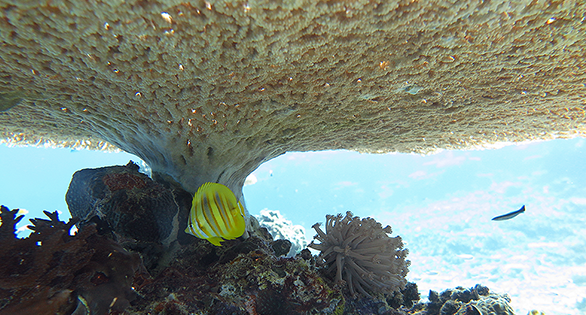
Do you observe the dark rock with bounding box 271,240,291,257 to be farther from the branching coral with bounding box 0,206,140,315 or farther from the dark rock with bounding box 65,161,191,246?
the branching coral with bounding box 0,206,140,315

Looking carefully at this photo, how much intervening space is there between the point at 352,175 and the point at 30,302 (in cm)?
8570

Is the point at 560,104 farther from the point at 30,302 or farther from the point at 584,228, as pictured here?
the point at 584,228

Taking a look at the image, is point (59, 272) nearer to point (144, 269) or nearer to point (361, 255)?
point (144, 269)

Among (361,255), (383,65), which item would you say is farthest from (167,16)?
(361,255)

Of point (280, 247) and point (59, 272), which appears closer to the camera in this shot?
point (59, 272)

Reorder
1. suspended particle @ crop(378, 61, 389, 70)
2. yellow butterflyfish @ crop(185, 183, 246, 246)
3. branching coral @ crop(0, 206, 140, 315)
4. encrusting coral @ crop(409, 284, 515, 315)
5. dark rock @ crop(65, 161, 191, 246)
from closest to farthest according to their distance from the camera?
branching coral @ crop(0, 206, 140, 315) → yellow butterflyfish @ crop(185, 183, 246, 246) → suspended particle @ crop(378, 61, 389, 70) → dark rock @ crop(65, 161, 191, 246) → encrusting coral @ crop(409, 284, 515, 315)

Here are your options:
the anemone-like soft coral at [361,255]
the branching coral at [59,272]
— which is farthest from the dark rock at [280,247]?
the branching coral at [59,272]

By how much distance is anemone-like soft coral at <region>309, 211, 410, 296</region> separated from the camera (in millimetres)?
2584

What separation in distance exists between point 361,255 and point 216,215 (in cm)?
163

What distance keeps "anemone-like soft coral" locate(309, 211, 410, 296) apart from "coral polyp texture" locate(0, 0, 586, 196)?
1.32m

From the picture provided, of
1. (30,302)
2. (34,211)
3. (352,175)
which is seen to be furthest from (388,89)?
(34,211)

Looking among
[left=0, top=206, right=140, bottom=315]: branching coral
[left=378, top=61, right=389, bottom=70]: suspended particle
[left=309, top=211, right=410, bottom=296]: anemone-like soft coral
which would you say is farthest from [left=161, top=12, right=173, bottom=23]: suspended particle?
[left=309, top=211, right=410, bottom=296]: anemone-like soft coral

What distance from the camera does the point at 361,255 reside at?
2.64m

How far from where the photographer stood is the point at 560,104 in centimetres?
291
